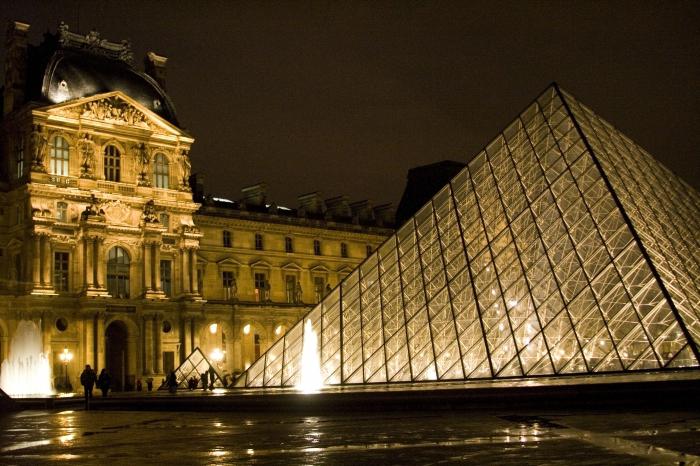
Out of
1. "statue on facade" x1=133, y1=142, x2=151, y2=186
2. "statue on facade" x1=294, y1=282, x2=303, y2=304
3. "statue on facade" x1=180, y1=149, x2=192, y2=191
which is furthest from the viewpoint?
"statue on facade" x1=294, y1=282, x2=303, y2=304

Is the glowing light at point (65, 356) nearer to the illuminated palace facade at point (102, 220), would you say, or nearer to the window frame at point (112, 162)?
the illuminated palace facade at point (102, 220)

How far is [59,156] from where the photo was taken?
1585 inches

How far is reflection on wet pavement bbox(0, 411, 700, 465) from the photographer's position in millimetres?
8164

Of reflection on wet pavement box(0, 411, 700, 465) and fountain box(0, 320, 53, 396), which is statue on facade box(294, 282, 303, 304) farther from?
reflection on wet pavement box(0, 411, 700, 465)

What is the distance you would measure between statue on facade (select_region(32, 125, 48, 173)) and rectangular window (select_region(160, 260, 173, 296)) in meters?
7.23

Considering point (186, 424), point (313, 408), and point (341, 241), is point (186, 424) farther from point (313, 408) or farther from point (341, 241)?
point (341, 241)

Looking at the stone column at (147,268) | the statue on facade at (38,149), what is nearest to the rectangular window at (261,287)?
the stone column at (147,268)

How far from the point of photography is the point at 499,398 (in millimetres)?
14797

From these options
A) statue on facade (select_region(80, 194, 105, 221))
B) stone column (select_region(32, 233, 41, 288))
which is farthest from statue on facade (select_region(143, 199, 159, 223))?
stone column (select_region(32, 233, 41, 288))

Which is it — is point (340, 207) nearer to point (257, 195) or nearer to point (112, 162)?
point (257, 195)

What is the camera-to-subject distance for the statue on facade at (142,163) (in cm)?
4269

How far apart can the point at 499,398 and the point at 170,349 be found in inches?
1187

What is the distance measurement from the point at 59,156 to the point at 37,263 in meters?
4.96

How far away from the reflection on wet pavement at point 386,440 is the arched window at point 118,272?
1072 inches
